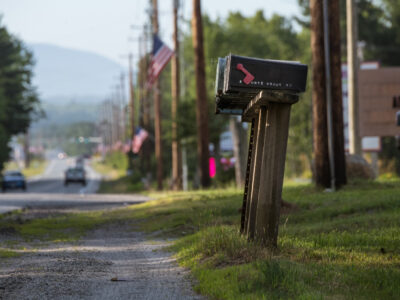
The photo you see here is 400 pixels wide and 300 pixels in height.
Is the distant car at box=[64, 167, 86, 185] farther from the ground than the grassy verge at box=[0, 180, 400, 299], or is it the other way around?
the distant car at box=[64, 167, 86, 185]

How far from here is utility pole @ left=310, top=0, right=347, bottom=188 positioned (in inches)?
931

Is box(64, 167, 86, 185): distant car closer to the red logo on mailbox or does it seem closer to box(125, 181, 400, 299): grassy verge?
box(125, 181, 400, 299): grassy verge

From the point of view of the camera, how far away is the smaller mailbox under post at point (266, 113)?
11.5 meters

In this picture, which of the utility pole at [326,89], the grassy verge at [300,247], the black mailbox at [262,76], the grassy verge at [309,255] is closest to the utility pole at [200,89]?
the utility pole at [326,89]

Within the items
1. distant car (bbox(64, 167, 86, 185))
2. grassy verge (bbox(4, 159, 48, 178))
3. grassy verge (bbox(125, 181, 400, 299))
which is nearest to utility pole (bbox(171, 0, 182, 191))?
grassy verge (bbox(125, 181, 400, 299))

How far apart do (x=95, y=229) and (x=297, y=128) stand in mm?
35958

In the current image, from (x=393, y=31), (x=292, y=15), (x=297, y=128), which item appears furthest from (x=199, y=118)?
(x=292, y=15)

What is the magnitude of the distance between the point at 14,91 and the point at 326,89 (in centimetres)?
5945

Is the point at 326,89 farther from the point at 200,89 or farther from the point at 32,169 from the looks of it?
the point at 32,169

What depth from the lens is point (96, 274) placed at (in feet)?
38.5

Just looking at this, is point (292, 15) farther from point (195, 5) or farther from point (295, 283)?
point (295, 283)

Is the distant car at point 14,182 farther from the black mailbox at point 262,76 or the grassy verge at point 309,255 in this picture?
the black mailbox at point 262,76

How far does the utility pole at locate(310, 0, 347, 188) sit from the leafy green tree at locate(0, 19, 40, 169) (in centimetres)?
5062

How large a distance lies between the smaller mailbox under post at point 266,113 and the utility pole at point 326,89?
11.4 m
